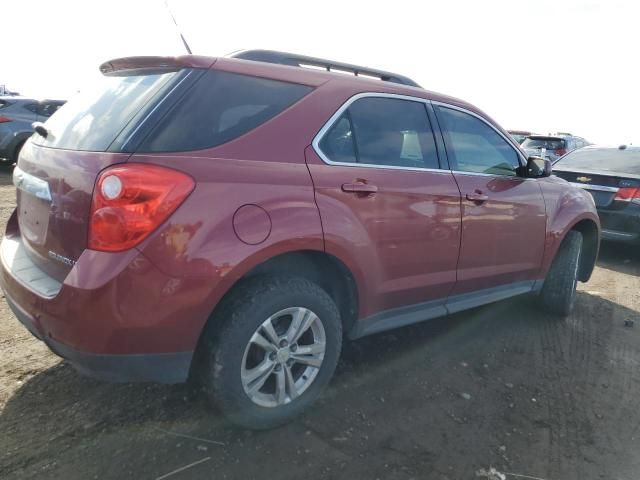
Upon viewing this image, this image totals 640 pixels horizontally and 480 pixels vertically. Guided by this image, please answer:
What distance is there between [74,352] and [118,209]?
24.3 inches

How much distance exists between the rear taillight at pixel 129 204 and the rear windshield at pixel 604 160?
6222 mm

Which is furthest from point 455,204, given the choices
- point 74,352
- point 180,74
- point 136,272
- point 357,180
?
point 74,352

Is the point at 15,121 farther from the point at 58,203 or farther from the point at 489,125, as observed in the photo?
the point at 489,125

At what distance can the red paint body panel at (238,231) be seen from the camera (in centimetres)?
199

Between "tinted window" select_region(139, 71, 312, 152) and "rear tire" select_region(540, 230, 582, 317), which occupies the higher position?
"tinted window" select_region(139, 71, 312, 152)

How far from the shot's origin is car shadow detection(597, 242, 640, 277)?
20.7 ft

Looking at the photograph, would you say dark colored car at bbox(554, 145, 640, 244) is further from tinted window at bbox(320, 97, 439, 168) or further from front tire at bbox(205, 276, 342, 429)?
front tire at bbox(205, 276, 342, 429)

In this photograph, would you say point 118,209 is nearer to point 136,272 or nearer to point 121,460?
point 136,272

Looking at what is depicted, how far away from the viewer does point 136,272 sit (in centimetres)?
195

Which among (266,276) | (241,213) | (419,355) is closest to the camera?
(241,213)

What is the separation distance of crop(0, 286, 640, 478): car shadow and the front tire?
0.54 ft

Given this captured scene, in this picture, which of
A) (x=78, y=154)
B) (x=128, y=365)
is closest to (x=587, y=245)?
(x=128, y=365)

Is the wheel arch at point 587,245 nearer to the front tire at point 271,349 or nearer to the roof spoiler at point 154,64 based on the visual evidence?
the front tire at point 271,349

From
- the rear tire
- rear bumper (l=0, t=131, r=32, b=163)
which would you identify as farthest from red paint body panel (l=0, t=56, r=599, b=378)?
rear bumper (l=0, t=131, r=32, b=163)
